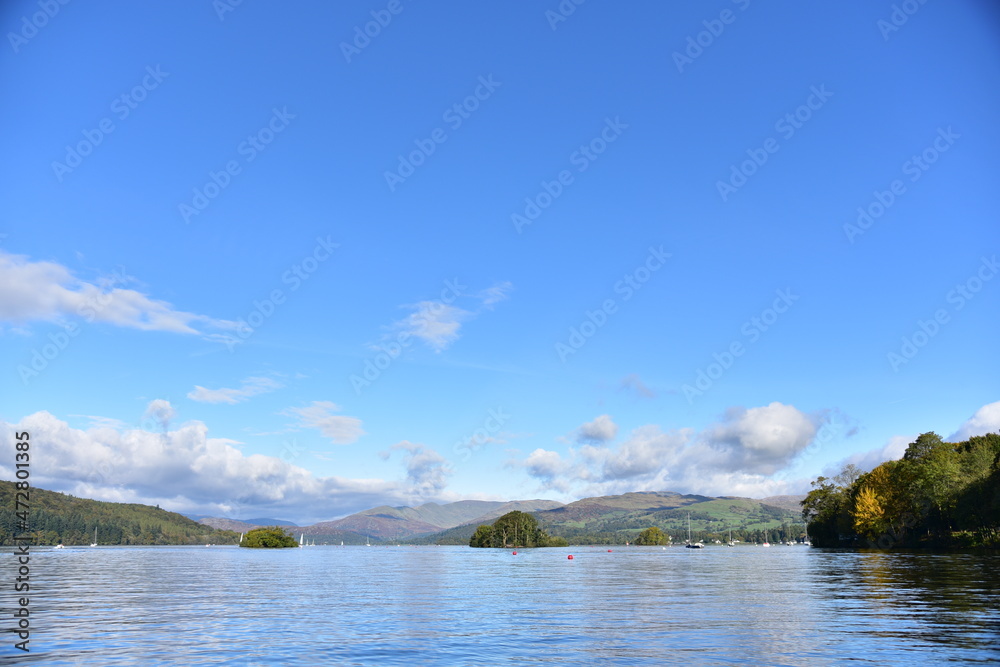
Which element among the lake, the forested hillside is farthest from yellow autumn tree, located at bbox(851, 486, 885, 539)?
the lake

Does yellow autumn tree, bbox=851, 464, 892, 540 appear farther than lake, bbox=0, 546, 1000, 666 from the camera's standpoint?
Yes

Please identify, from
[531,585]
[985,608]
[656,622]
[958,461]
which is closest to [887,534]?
[958,461]

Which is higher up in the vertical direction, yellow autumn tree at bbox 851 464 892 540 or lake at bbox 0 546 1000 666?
yellow autumn tree at bbox 851 464 892 540

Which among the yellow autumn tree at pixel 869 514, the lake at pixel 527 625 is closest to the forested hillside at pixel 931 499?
the yellow autumn tree at pixel 869 514

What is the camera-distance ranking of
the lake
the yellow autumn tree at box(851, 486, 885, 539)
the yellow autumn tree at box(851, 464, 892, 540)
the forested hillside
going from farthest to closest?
1. the yellow autumn tree at box(851, 464, 892, 540)
2. the yellow autumn tree at box(851, 486, 885, 539)
3. the forested hillside
4. the lake

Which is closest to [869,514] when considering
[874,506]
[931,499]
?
[874,506]

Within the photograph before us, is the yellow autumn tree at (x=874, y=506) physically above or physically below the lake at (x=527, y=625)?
above

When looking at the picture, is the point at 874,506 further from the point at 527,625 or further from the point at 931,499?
the point at 527,625

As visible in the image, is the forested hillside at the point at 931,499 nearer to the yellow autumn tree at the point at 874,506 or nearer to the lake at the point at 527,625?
the yellow autumn tree at the point at 874,506

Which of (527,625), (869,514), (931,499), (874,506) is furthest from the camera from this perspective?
(869,514)

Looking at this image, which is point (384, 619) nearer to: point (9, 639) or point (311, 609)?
point (311, 609)

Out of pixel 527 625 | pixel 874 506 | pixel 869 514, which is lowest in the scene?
pixel 527 625

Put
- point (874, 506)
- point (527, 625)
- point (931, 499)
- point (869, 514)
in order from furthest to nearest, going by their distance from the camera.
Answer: point (869, 514) < point (874, 506) < point (931, 499) < point (527, 625)

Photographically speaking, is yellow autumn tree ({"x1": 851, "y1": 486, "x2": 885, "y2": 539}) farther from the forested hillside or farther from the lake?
the lake
